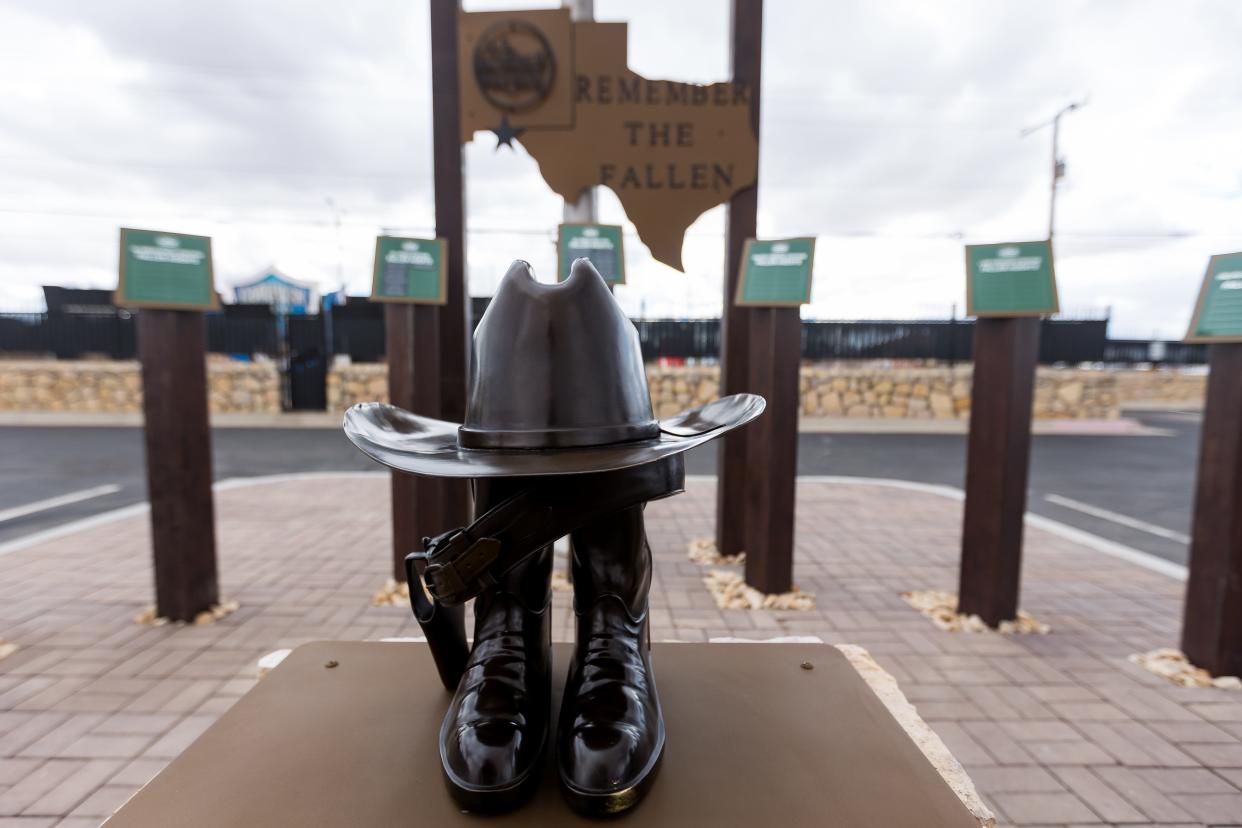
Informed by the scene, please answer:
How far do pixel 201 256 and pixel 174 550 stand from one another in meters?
1.35

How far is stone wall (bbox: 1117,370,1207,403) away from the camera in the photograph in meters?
18.2

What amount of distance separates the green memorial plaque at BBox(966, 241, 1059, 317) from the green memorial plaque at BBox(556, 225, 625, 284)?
1663 mm

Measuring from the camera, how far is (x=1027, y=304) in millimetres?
2660

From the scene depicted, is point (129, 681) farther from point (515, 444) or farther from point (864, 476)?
point (864, 476)

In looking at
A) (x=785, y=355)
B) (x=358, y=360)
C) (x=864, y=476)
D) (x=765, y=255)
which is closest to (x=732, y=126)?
(x=765, y=255)

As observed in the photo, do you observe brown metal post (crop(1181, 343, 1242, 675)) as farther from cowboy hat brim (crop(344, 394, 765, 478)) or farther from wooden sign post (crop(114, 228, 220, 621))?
wooden sign post (crop(114, 228, 220, 621))

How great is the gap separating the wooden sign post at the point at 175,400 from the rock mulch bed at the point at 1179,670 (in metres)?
4.16

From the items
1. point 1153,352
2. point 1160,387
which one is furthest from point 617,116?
point 1153,352

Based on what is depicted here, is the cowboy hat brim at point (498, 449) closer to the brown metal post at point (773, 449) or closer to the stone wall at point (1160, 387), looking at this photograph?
the brown metal post at point (773, 449)

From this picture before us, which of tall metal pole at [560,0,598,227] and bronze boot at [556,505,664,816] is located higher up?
tall metal pole at [560,0,598,227]

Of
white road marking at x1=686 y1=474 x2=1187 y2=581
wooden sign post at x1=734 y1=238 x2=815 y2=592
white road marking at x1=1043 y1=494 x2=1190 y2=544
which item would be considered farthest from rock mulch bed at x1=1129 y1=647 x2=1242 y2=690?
white road marking at x1=1043 y1=494 x2=1190 y2=544

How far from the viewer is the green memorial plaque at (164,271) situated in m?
2.63

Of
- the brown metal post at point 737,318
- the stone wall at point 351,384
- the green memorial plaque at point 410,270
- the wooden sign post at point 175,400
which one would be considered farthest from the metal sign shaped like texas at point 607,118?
the stone wall at point 351,384

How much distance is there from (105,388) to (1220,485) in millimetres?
17116
